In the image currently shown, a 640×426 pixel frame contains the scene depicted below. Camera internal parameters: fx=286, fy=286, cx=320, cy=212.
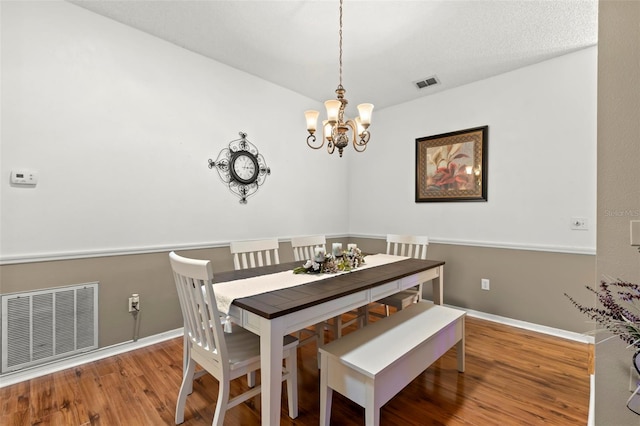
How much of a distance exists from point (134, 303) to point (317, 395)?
174 centimetres

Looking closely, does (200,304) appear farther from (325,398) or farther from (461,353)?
(461,353)

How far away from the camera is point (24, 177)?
2.02 meters

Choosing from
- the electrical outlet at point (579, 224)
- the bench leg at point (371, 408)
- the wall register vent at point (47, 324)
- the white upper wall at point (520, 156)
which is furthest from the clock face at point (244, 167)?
the electrical outlet at point (579, 224)

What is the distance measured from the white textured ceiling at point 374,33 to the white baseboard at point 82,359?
274 centimetres

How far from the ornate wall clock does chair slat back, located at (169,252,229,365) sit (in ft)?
5.72

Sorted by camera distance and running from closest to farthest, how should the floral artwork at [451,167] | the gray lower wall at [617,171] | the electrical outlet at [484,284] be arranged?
the gray lower wall at [617,171]
the electrical outlet at [484,284]
the floral artwork at [451,167]

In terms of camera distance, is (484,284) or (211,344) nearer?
(211,344)

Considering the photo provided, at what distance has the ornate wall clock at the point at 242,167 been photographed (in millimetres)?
3066

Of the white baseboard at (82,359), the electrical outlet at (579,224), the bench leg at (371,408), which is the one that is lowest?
the white baseboard at (82,359)

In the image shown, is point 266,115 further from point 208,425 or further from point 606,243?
point 606,243

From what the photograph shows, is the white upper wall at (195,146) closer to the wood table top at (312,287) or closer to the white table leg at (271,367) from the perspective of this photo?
the wood table top at (312,287)

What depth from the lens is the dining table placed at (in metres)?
1.31

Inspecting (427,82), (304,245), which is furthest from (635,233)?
(427,82)

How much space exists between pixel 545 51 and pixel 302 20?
7.51 ft
